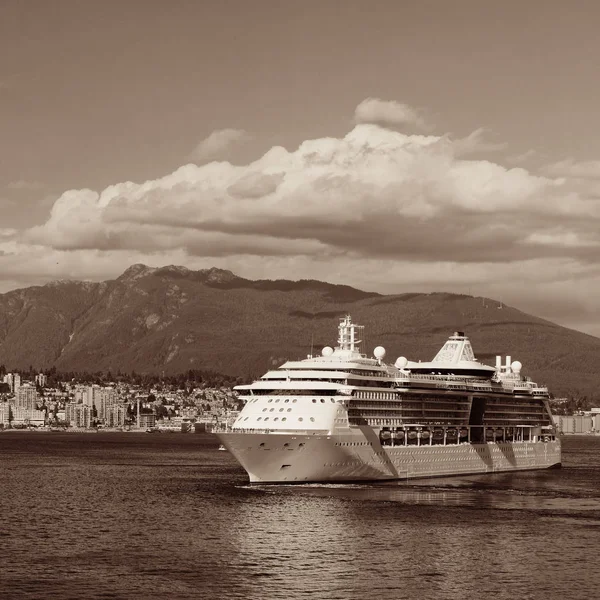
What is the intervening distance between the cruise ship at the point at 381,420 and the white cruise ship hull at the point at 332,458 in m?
0.08

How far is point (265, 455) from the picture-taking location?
291ft

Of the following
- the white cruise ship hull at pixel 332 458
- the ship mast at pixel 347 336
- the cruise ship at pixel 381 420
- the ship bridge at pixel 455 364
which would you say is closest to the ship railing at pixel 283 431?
the cruise ship at pixel 381 420

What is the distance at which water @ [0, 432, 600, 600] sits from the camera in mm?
54188

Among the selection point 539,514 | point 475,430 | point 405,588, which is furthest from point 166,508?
point 475,430

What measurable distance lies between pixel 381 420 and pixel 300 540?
3416 centimetres

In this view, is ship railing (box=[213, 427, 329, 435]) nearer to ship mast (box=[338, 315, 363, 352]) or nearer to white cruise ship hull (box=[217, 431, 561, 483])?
white cruise ship hull (box=[217, 431, 561, 483])

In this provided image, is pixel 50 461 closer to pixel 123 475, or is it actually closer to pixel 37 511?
pixel 123 475

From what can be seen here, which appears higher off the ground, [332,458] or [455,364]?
[455,364]

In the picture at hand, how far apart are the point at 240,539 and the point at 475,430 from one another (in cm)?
5432

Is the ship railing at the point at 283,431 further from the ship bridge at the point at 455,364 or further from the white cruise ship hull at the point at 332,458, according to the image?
the ship bridge at the point at 455,364

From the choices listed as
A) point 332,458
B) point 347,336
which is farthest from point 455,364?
point 332,458

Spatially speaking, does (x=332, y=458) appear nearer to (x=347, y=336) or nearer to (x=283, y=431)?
(x=283, y=431)

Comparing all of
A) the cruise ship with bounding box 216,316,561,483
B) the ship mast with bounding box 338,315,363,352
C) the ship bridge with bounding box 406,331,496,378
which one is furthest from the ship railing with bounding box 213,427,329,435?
the ship bridge with bounding box 406,331,496,378

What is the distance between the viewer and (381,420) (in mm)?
99062
